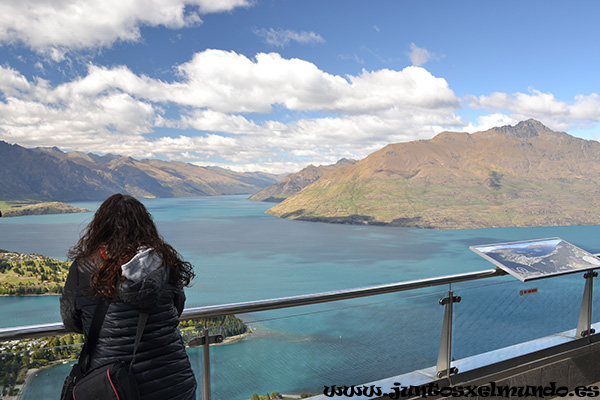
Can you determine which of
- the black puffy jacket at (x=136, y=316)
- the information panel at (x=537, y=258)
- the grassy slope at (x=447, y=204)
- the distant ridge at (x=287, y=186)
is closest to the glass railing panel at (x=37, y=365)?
the black puffy jacket at (x=136, y=316)

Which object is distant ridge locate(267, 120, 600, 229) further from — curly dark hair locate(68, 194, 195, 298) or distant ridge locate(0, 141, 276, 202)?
curly dark hair locate(68, 194, 195, 298)

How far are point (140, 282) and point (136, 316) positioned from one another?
0.12 m

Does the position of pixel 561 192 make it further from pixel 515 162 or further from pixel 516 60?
pixel 516 60

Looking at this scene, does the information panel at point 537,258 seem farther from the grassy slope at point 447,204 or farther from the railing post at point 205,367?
the grassy slope at point 447,204

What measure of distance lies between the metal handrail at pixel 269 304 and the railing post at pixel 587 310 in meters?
0.94

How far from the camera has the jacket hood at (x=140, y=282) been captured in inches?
52.0

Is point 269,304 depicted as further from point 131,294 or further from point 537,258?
point 537,258

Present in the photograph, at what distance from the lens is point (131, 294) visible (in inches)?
52.0

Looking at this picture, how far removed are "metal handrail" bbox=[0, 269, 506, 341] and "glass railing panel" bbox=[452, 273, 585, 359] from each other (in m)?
0.13

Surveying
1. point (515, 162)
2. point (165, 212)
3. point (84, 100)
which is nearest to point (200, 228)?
point (165, 212)

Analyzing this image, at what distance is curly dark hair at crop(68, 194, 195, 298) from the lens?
137 cm

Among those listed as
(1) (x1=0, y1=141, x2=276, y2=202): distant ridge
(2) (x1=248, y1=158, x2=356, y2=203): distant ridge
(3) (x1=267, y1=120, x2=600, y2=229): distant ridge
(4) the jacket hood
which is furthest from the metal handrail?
(2) (x1=248, y1=158, x2=356, y2=203): distant ridge

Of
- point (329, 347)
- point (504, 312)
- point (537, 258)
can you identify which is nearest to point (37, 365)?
point (329, 347)

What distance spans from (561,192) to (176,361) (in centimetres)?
15871
